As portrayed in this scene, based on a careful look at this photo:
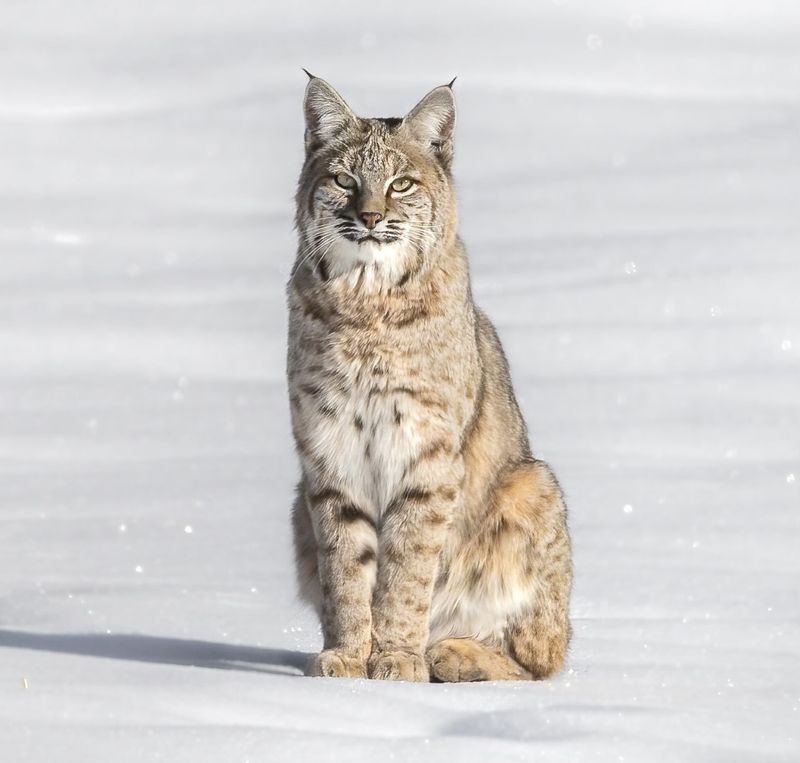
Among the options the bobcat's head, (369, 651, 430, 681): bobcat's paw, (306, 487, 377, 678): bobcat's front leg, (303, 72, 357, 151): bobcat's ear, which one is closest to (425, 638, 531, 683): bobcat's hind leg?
(369, 651, 430, 681): bobcat's paw

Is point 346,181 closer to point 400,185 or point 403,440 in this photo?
point 400,185

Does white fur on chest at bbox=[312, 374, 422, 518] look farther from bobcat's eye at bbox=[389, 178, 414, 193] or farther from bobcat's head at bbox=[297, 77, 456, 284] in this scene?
bobcat's eye at bbox=[389, 178, 414, 193]

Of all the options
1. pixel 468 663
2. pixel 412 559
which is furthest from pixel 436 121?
pixel 468 663

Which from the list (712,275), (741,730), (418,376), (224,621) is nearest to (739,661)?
(741,730)

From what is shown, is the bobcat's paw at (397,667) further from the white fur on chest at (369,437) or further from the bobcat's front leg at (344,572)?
the white fur on chest at (369,437)

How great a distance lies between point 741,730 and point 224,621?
2.07 meters

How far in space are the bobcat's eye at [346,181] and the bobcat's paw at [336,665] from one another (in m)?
1.38

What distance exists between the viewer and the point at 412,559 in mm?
5352

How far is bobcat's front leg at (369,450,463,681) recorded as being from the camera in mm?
5352

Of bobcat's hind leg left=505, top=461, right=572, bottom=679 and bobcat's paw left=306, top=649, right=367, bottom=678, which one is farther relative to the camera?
bobcat's hind leg left=505, top=461, right=572, bottom=679

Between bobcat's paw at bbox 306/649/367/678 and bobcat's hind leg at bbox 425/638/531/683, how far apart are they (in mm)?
267

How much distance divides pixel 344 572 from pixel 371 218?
1051mm

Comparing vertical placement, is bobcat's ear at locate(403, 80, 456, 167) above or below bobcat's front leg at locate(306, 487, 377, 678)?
above

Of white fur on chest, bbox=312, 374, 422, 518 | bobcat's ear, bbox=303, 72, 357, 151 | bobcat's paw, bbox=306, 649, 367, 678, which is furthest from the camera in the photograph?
bobcat's ear, bbox=303, 72, 357, 151
